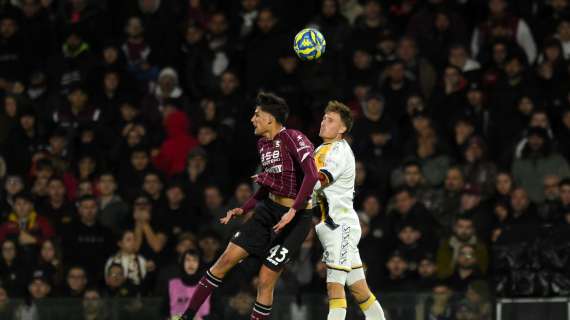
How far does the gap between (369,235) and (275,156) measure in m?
4.25

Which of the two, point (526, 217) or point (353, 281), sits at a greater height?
point (526, 217)

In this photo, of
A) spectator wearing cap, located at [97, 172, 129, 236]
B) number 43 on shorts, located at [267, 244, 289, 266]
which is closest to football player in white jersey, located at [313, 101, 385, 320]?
number 43 on shorts, located at [267, 244, 289, 266]

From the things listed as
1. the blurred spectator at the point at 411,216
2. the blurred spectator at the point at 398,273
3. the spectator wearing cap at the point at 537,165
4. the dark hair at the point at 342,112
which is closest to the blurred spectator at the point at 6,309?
the dark hair at the point at 342,112

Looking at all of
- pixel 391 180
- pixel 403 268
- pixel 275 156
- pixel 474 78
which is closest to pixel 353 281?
pixel 275 156

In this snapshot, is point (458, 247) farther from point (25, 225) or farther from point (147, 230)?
point (25, 225)

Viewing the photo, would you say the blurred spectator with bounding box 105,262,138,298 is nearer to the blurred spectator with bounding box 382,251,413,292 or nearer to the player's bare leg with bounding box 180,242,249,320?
the blurred spectator with bounding box 382,251,413,292

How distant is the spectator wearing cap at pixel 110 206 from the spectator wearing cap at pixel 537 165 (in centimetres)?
470

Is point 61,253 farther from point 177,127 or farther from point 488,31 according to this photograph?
point 488,31

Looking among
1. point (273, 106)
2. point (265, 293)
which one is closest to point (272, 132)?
point (273, 106)

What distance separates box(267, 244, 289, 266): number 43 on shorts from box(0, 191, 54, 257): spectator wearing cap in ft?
17.2

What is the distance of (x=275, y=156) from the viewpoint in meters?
10.8

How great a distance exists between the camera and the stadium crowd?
565 inches

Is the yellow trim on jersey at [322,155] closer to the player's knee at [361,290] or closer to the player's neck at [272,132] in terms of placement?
the player's neck at [272,132]

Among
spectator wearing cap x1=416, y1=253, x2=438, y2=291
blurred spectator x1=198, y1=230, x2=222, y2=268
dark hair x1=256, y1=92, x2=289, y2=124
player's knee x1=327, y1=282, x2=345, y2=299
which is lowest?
player's knee x1=327, y1=282, x2=345, y2=299
